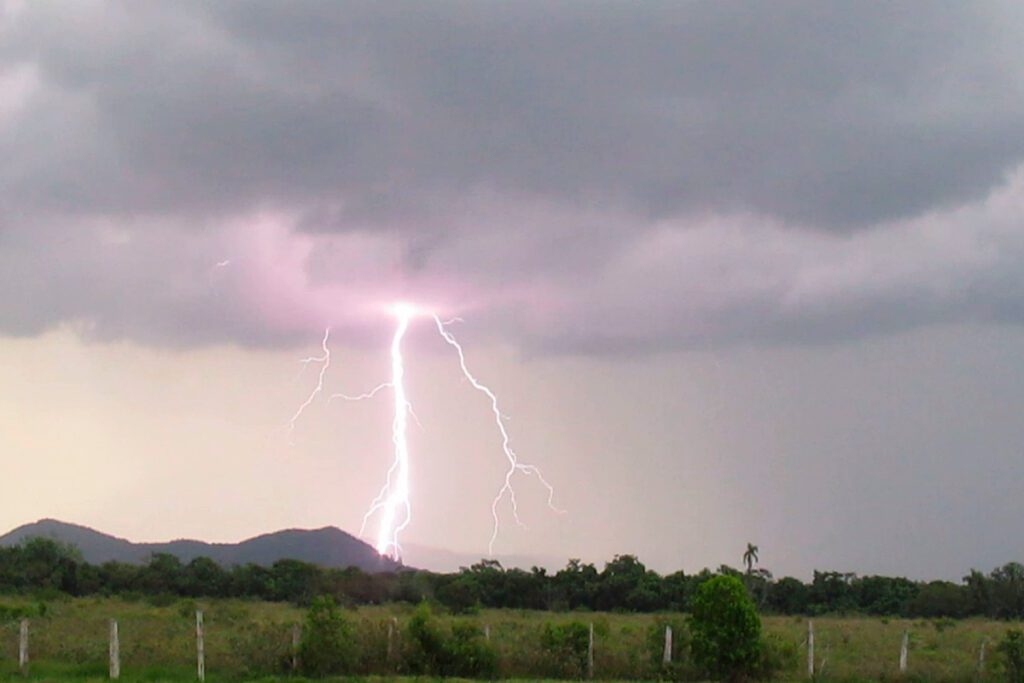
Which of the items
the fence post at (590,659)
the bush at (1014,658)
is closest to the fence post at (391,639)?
the fence post at (590,659)

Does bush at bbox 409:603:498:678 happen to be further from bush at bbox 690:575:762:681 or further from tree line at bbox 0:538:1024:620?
tree line at bbox 0:538:1024:620

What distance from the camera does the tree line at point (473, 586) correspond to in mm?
60406

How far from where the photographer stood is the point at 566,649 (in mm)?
25859

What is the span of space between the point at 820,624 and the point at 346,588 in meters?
26.7

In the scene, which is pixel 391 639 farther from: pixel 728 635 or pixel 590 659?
pixel 728 635

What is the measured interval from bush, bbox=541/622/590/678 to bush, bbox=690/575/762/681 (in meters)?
2.80

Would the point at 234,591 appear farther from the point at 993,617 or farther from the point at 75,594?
the point at 993,617

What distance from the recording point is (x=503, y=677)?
25250mm

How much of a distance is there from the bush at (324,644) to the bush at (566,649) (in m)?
4.63

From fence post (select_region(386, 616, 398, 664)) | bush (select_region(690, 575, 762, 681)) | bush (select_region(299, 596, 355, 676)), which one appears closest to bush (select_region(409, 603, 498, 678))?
fence post (select_region(386, 616, 398, 664))

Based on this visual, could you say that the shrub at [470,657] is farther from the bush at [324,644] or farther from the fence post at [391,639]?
the bush at [324,644]

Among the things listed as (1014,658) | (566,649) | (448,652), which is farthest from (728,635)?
(1014,658)

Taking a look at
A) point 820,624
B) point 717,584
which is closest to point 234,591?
point 820,624

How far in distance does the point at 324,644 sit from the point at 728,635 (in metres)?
8.68
